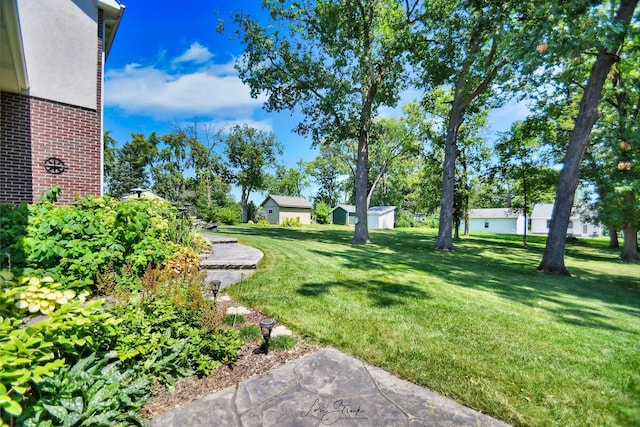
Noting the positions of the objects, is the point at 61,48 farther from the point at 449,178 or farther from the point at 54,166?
the point at 449,178

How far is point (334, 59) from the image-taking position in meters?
11.8

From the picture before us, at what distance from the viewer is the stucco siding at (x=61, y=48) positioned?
6.43 m

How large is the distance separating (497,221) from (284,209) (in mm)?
26207

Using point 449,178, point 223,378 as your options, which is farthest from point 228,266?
point 449,178

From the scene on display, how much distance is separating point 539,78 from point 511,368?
40.2 feet

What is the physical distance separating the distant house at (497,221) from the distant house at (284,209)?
63.8ft

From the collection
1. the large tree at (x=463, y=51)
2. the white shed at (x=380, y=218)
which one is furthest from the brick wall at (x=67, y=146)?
the white shed at (x=380, y=218)

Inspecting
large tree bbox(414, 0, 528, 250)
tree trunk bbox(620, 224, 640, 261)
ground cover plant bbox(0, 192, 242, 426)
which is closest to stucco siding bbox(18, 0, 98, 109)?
ground cover plant bbox(0, 192, 242, 426)

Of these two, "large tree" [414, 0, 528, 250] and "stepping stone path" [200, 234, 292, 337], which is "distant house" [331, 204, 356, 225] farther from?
"stepping stone path" [200, 234, 292, 337]

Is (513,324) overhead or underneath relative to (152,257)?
underneath

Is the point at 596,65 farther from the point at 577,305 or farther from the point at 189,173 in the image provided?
the point at 189,173

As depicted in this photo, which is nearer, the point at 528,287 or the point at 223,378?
the point at 223,378

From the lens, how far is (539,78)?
34.9 feet

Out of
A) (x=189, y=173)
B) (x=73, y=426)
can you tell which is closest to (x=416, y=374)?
(x=73, y=426)
